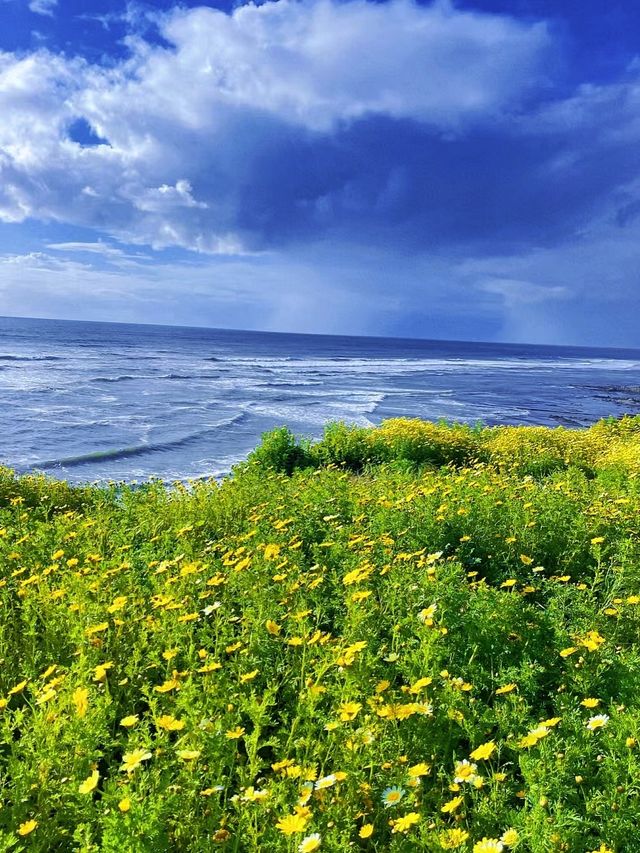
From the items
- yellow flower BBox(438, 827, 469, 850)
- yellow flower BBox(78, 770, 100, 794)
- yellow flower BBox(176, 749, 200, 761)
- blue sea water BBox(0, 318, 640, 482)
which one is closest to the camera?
yellow flower BBox(438, 827, 469, 850)

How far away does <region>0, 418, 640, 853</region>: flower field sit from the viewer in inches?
90.0

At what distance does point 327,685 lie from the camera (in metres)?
3.16

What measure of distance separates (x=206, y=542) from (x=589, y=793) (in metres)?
3.86

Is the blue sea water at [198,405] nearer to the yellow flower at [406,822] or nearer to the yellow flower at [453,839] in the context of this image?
the yellow flower at [406,822]

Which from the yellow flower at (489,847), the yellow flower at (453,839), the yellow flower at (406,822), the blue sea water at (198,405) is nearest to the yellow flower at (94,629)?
the yellow flower at (406,822)

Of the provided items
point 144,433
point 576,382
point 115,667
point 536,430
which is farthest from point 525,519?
point 576,382

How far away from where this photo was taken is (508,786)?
8.62 feet

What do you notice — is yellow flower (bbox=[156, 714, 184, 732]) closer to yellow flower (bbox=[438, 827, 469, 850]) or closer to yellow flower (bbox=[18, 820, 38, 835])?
yellow flower (bbox=[18, 820, 38, 835])

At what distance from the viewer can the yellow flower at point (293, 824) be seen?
2.04 meters

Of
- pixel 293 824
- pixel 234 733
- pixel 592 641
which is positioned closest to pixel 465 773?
pixel 293 824

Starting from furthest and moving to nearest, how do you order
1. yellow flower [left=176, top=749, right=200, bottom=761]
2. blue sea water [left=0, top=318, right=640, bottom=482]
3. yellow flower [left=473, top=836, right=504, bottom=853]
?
blue sea water [left=0, top=318, right=640, bottom=482] < yellow flower [left=176, top=749, right=200, bottom=761] < yellow flower [left=473, top=836, right=504, bottom=853]

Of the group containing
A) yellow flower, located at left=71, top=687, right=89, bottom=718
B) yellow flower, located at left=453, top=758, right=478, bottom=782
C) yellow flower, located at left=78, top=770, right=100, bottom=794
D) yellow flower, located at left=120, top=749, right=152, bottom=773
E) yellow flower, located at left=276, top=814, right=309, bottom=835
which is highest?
yellow flower, located at left=71, top=687, right=89, bottom=718

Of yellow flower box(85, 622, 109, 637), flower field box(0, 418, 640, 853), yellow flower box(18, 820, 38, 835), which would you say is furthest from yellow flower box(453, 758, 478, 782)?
yellow flower box(85, 622, 109, 637)

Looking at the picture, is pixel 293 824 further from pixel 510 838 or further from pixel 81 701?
pixel 81 701
